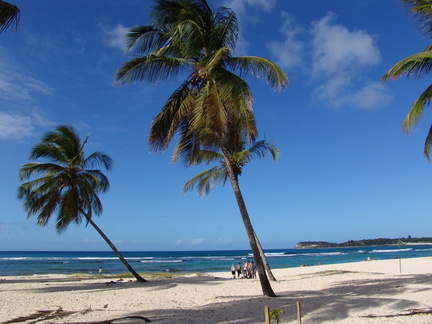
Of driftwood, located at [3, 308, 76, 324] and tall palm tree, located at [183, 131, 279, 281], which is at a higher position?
tall palm tree, located at [183, 131, 279, 281]

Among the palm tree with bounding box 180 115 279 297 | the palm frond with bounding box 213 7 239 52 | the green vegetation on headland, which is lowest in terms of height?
the green vegetation on headland

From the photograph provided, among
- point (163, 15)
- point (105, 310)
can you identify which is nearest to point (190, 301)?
point (105, 310)

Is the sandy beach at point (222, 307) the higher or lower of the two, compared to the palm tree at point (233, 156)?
lower

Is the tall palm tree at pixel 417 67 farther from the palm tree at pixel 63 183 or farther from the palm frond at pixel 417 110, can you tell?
the palm tree at pixel 63 183

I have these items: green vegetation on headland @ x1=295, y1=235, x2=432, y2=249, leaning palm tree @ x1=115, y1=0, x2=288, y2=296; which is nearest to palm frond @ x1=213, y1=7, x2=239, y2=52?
leaning palm tree @ x1=115, y1=0, x2=288, y2=296

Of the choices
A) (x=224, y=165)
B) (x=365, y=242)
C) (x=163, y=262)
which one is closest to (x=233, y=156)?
(x=224, y=165)

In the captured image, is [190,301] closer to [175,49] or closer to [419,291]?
[419,291]

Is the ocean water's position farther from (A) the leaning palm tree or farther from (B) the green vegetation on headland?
(B) the green vegetation on headland

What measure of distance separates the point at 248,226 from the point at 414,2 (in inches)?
315

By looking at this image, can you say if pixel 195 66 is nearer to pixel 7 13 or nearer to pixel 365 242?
pixel 7 13

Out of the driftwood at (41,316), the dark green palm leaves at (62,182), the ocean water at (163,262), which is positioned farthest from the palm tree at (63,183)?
the ocean water at (163,262)

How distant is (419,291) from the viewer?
10.5 metres

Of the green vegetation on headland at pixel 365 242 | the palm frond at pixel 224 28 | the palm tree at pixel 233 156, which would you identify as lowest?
the green vegetation on headland at pixel 365 242

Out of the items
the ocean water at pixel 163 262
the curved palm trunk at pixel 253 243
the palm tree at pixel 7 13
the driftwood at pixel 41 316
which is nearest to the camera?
the palm tree at pixel 7 13
